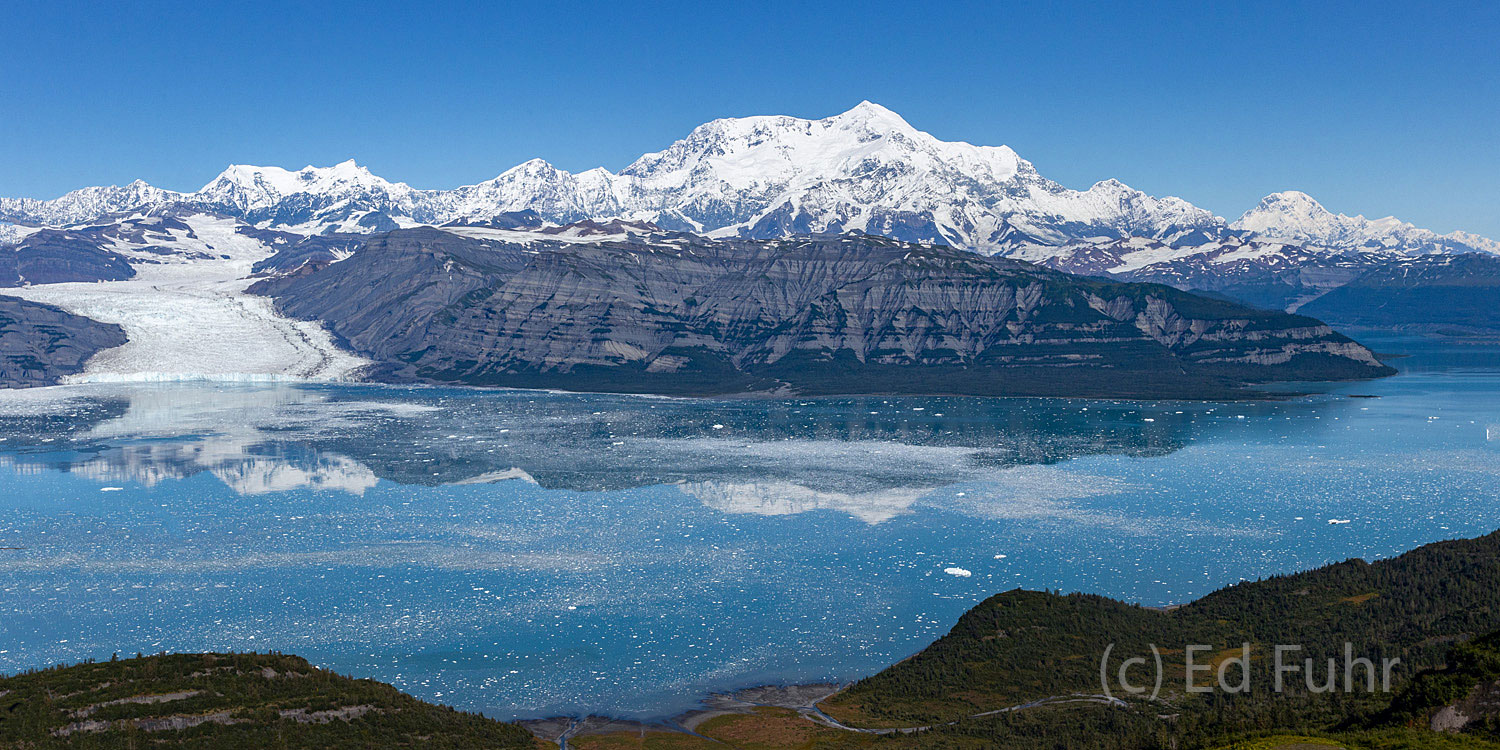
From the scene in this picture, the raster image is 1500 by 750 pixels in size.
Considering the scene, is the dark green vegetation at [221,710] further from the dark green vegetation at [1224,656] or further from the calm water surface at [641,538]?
the dark green vegetation at [1224,656]

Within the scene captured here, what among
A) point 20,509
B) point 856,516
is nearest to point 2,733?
point 856,516

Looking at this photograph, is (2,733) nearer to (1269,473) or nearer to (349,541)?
(349,541)

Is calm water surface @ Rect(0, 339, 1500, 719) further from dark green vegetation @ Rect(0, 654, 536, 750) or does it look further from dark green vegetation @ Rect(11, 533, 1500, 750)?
dark green vegetation @ Rect(0, 654, 536, 750)

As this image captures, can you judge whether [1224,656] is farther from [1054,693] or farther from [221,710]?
[221,710]

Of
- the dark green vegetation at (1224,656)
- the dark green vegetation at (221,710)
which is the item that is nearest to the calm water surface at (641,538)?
the dark green vegetation at (1224,656)

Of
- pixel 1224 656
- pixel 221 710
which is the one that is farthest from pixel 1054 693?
pixel 221 710

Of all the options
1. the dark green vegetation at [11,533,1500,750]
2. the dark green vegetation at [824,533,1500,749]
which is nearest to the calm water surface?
the dark green vegetation at [824,533,1500,749]
